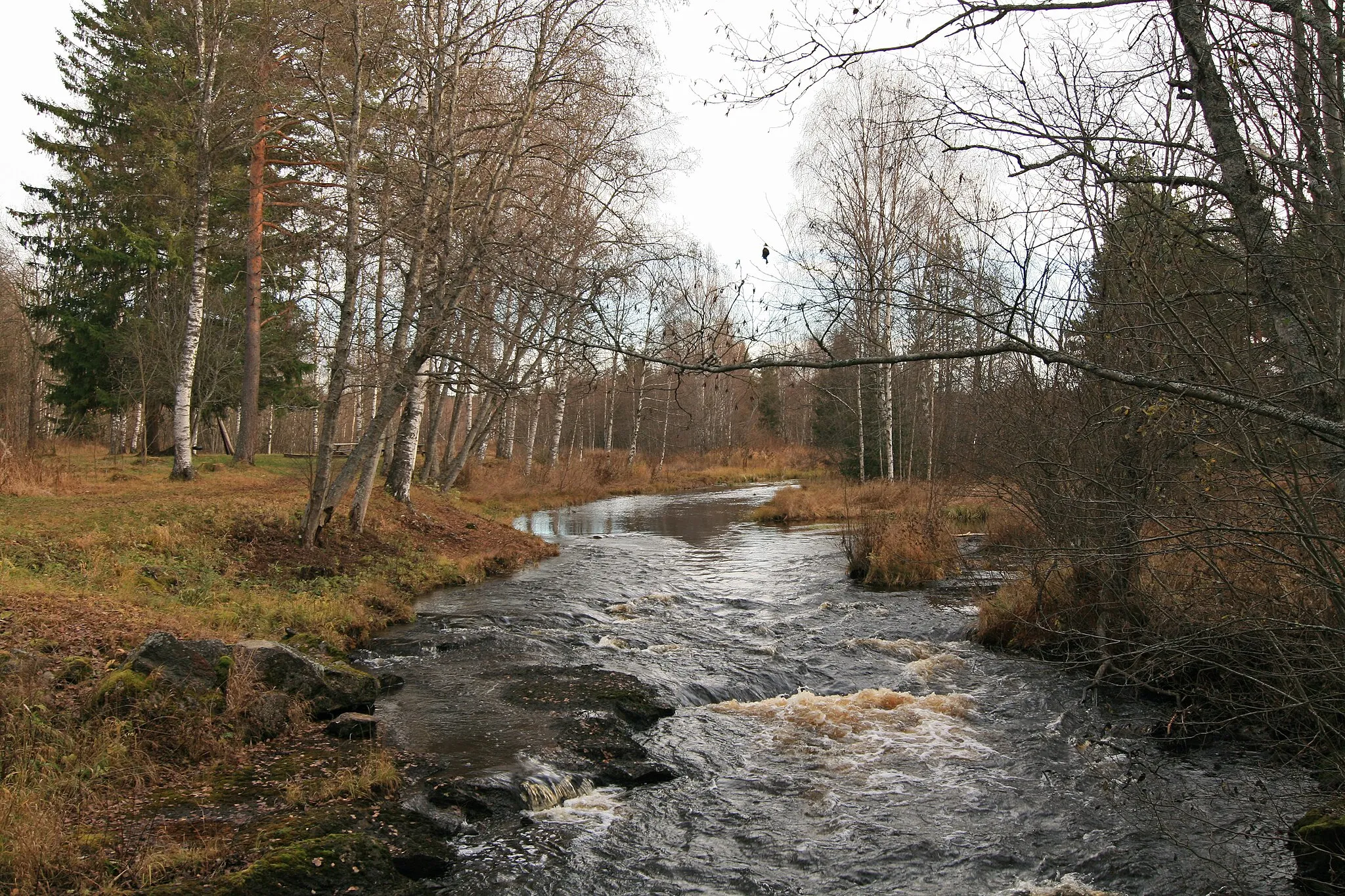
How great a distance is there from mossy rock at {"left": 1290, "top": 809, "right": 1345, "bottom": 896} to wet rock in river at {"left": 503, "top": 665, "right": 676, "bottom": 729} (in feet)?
15.3

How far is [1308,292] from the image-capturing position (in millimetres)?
4113

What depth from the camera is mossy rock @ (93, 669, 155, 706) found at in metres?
5.99

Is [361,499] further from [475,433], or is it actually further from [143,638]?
[475,433]

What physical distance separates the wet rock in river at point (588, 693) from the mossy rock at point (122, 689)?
2959 millimetres

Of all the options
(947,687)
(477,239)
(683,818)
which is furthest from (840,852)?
(477,239)

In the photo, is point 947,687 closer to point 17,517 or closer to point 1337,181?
point 1337,181

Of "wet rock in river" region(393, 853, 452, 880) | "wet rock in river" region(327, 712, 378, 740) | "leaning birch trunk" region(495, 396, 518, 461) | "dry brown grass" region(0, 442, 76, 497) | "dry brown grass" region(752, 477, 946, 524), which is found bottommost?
"wet rock in river" region(393, 853, 452, 880)

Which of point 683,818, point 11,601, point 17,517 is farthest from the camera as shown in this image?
point 17,517

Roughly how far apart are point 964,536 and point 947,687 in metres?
9.05

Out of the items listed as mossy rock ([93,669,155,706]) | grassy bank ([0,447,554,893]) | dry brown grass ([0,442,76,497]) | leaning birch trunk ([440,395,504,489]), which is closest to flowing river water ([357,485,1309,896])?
grassy bank ([0,447,554,893])

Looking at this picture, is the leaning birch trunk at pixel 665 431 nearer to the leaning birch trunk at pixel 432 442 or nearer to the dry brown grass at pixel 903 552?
the leaning birch trunk at pixel 432 442

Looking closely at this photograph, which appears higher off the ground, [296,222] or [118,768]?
[296,222]

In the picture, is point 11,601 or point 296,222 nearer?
point 11,601

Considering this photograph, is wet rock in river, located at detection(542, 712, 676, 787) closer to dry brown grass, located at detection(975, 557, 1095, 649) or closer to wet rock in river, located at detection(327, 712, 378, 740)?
wet rock in river, located at detection(327, 712, 378, 740)
